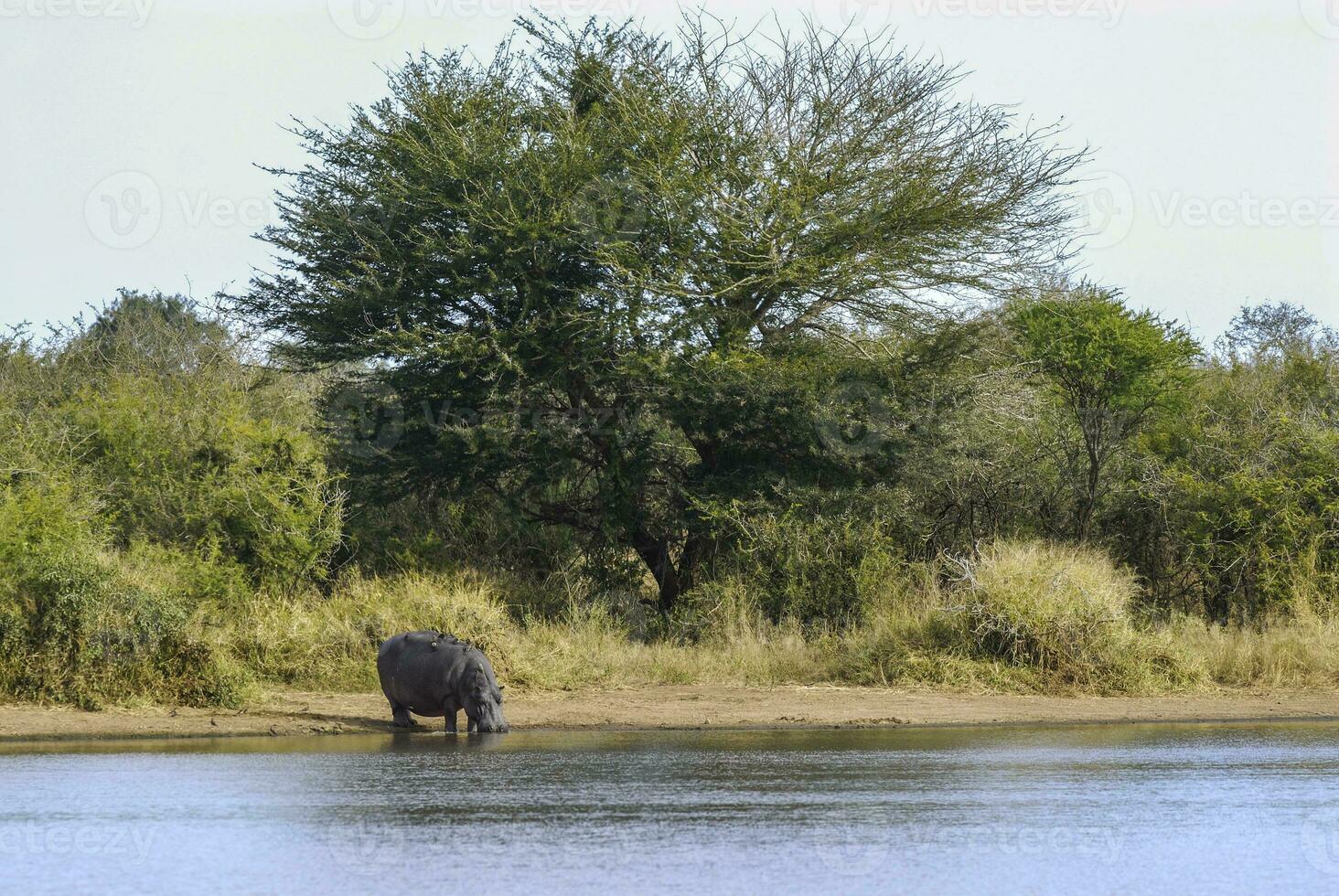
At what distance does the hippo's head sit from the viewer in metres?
16.0

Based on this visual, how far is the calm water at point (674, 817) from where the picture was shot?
8711 mm

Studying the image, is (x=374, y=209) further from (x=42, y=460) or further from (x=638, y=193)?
(x=42, y=460)

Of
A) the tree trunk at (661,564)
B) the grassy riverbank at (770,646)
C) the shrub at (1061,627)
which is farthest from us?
the tree trunk at (661,564)

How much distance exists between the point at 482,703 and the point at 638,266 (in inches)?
434

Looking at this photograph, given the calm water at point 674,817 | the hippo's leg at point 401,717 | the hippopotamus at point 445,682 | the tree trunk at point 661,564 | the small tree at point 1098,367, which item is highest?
the small tree at point 1098,367

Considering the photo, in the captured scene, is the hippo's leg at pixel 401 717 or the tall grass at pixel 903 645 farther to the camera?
the tall grass at pixel 903 645

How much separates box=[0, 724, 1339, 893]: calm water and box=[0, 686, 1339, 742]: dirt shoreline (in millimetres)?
1564

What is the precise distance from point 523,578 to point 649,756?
1300cm

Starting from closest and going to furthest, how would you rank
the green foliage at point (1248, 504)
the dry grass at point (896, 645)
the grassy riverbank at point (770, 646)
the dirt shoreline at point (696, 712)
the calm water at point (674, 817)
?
the calm water at point (674, 817)
the dirt shoreline at point (696, 712)
the grassy riverbank at point (770, 646)
the dry grass at point (896, 645)
the green foliage at point (1248, 504)

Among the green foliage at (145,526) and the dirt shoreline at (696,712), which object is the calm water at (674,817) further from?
the green foliage at (145,526)

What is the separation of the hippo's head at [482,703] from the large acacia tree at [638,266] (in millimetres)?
9181

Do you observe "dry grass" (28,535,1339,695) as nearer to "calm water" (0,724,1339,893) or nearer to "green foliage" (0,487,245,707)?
"green foliage" (0,487,245,707)

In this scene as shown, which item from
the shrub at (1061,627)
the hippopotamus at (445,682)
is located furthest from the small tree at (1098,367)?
the hippopotamus at (445,682)

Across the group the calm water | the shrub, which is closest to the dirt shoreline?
the shrub
